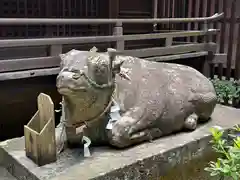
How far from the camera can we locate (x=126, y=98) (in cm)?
238

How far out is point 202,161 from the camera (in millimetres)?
2656

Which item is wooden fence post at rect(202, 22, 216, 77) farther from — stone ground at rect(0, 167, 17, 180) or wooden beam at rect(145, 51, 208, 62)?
stone ground at rect(0, 167, 17, 180)

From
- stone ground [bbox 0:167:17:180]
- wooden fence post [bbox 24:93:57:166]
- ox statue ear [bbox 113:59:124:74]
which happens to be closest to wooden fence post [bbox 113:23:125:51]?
ox statue ear [bbox 113:59:124:74]

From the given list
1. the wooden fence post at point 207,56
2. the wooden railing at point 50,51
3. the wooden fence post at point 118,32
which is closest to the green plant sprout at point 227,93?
the wooden fence post at point 207,56

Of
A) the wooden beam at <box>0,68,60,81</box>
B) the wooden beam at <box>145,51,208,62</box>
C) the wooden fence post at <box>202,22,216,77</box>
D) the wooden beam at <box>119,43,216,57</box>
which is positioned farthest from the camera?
the wooden fence post at <box>202,22,216,77</box>

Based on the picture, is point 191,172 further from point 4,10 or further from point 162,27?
point 162,27

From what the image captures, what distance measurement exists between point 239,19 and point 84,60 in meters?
3.93

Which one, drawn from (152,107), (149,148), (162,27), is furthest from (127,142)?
(162,27)

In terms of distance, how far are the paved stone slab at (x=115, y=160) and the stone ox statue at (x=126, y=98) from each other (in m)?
0.09

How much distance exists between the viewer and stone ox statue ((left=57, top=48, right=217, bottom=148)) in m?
2.04

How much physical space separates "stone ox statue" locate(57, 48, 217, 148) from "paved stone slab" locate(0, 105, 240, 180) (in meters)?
0.09

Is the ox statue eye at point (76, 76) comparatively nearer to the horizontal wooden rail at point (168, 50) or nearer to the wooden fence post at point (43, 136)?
the wooden fence post at point (43, 136)

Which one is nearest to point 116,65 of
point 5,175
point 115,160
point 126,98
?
point 126,98

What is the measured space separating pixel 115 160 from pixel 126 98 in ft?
1.49
